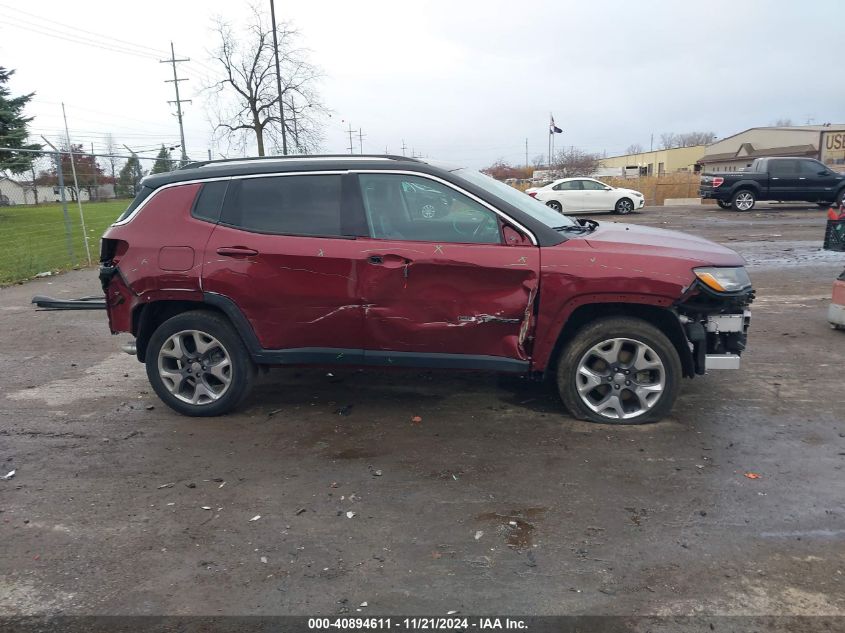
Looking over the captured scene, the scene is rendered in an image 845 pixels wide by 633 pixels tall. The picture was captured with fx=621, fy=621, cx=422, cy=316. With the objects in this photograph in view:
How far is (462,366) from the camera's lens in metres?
4.35

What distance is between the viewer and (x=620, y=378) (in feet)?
14.1

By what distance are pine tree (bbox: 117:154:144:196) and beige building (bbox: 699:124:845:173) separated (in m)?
45.1

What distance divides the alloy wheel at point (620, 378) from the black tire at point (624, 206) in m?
21.1

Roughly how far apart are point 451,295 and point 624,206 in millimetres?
21620

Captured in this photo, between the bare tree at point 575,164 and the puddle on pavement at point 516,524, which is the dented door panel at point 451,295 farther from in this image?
the bare tree at point 575,164

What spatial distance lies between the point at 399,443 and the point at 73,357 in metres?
4.17

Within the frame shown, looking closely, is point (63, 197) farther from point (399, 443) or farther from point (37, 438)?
point (399, 443)

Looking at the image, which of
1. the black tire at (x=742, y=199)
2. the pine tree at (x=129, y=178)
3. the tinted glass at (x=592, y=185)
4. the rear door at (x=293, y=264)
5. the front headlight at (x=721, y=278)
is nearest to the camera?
the front headlight at (x=721, y=278)

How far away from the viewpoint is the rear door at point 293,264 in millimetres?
4332

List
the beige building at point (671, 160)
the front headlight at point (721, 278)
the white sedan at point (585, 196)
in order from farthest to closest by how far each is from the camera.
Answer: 1. the beige building at point (671, 160)
2. the white sedan at point (585, 196)
3. the front headlight at point (721, 278)

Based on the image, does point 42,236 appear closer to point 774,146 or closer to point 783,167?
point 783,167

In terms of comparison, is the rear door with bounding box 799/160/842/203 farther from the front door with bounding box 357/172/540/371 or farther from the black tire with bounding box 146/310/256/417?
the black tire with bounding box 146/310/256/417

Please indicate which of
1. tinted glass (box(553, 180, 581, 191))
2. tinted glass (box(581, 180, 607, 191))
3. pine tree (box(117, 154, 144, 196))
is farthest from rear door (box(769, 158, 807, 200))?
pine tree (box(117, 154, 144, 196))

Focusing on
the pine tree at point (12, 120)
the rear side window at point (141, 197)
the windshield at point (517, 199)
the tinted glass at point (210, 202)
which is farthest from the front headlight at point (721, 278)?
the pine tree at point (12, 120)
